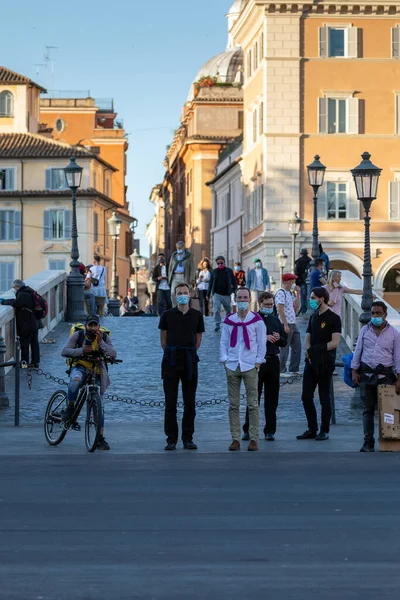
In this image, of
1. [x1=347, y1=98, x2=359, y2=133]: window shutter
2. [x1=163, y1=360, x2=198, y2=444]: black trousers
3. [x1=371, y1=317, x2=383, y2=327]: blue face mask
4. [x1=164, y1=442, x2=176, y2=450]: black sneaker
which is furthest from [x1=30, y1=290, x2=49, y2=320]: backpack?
[x1=347, y1=98, x2=359, y2=133]: window shutter

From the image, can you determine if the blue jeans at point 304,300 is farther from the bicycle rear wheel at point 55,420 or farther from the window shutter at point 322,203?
the window shutter at point 322,203

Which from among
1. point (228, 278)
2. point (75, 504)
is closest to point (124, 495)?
point (75, 504)

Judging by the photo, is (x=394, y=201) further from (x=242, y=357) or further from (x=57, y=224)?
(x=242, y=357)

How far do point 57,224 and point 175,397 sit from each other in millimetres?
74933

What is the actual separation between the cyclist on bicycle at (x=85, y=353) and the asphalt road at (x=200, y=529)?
5.61ft

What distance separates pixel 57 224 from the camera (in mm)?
90312

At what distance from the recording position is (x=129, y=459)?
14.9 metres

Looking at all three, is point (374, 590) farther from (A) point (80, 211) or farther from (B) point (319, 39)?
(A) point (80, 211)

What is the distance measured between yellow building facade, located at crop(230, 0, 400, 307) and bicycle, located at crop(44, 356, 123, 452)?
139 feet

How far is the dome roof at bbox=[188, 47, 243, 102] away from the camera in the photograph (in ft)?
323

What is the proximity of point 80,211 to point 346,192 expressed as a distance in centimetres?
3431

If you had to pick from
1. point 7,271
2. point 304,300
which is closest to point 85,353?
point 304,300

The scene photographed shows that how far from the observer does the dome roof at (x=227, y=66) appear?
9844 centimetres

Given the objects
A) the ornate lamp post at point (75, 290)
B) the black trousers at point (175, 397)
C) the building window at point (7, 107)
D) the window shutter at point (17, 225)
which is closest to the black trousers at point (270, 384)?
the black trousers at point (175, 397)
